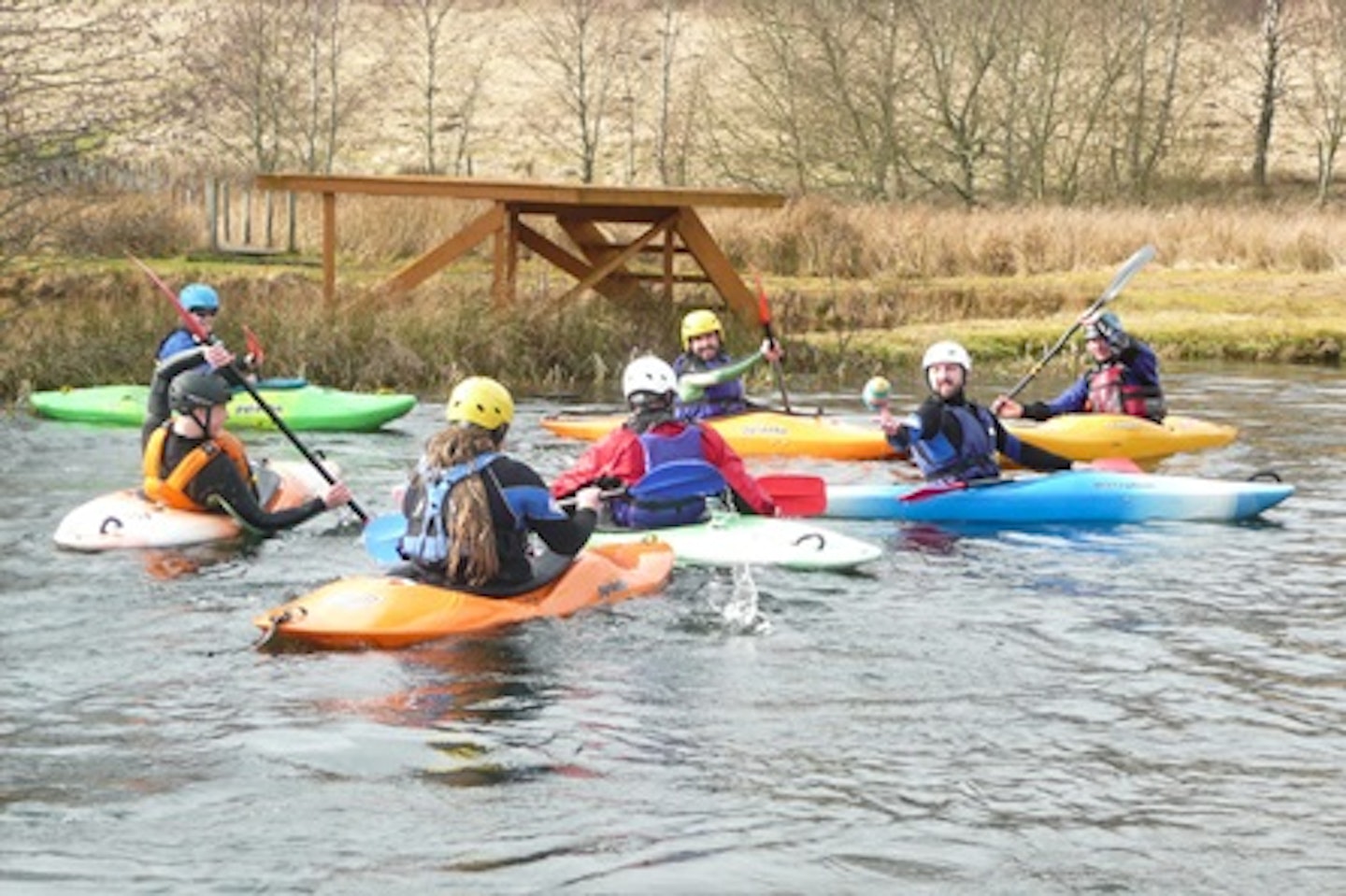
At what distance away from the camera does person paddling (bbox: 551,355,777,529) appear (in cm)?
1070

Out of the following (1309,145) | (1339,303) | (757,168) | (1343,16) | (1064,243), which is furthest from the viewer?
(1309,145)

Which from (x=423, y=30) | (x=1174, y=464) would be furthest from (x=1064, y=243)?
(x=423, y=30)

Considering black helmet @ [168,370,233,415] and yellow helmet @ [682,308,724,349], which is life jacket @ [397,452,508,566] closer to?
black helmet @ [168,370,233,415]

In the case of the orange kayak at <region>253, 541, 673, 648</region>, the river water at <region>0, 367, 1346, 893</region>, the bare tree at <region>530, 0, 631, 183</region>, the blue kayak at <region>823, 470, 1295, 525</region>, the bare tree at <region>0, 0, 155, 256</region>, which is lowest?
the river water at <region>0, 367, 1346, 893</region>

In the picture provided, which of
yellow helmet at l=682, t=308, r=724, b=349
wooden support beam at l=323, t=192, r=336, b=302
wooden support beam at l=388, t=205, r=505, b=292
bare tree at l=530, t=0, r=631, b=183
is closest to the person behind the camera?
yellow helmet at l=682, t=308, r=724, b=349

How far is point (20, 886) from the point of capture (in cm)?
604

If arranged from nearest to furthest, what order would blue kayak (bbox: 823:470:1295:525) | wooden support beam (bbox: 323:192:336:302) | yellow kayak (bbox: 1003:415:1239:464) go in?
blue kayak (bbox: 823:470:1295:525) → yellow kayak (bbox: 1003:415:1239:464) → wooden support beam (bbox: 323:192:336:302)

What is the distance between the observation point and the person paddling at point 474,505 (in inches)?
349

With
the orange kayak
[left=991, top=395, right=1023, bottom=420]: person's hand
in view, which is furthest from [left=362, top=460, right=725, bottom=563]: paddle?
[left=991, top=395, right=1023, bottom=420]: person's hand

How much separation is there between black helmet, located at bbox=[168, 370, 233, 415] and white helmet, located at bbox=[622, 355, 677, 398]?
7.41ft

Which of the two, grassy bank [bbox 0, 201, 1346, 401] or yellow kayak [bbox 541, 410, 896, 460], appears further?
grassy bank [bbox 0, 201, 1346, 401]

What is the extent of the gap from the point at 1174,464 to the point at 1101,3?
24085 mm

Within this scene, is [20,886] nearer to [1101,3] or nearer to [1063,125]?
[1101,3]

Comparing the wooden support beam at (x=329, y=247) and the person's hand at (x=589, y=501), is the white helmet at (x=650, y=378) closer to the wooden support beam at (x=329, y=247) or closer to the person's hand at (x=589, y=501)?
the person's hand at (x=589, y=501)
